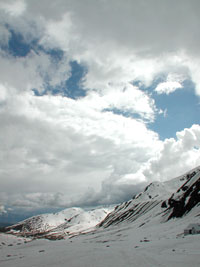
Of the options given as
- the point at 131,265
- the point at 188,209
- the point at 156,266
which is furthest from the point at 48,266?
the point at 188,209

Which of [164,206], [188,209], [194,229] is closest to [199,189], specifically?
[188,209]

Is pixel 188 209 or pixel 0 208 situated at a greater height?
pixel 0 208

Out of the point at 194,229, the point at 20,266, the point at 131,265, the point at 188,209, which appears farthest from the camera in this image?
the point at 188,209

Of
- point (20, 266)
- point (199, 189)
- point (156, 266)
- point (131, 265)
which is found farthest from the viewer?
point (199, 189)

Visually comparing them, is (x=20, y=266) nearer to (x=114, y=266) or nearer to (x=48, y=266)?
(x=48, y=266)

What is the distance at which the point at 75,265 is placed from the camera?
56.3 ft

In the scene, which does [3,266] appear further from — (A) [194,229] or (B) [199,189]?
(B) [199,189]

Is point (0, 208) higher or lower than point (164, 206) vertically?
higher

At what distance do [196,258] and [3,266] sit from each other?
19.6 m

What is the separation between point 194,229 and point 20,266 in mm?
35892

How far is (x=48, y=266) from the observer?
17.7m

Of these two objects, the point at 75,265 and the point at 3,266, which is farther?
the point at 3,266

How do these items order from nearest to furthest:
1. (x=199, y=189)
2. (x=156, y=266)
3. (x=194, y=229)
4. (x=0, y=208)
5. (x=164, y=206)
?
1. (x=156, y=266)
2. (x=194, y=229)
3. (x=199, y=189)
4. (x=0, y=208)
5. (x=164, y=206)

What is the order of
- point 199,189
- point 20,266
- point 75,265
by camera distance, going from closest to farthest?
point 75,265 → point 20,266 → point 199,189
